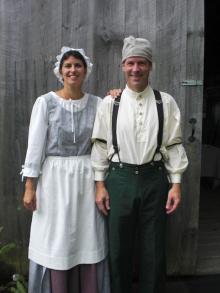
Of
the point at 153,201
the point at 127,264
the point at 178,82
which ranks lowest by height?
the point at 127,264

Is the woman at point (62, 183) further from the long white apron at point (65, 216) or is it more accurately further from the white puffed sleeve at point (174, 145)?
the white puffed sleeve at point (174, 145)

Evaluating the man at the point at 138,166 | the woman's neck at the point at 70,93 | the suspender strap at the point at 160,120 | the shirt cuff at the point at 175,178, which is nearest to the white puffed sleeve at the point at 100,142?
the man at the point at 138,166

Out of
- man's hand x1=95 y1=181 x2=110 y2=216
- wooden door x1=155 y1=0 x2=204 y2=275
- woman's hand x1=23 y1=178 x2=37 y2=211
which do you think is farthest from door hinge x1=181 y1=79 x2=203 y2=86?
woman's hand x1=23 y1=178 x2=37 y2=211

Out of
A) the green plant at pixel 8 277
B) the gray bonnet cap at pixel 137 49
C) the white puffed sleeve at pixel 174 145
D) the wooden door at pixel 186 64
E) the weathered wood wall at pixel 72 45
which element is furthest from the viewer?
the wooden door at pixel 186 64

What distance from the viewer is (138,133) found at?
8.24 ft

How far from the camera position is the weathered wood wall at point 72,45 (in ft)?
10.2

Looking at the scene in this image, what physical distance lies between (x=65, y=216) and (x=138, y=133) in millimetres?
663

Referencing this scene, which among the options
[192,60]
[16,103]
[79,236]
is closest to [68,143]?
[79,236]

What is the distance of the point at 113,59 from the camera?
3.21m

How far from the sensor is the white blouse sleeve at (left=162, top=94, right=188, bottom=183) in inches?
101

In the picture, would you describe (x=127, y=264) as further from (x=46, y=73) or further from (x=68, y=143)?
(x=46, y=73)

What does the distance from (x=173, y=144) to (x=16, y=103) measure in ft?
4.17

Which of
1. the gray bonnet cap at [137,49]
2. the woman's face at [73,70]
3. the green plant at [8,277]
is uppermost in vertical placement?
the gray bonnet cap at [137,49]

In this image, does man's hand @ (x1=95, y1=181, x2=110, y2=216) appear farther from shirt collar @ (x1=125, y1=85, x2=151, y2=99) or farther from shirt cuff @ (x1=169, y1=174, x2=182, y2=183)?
shirt collar @ (x1=125, y1=85, x2=151, y2=99)
